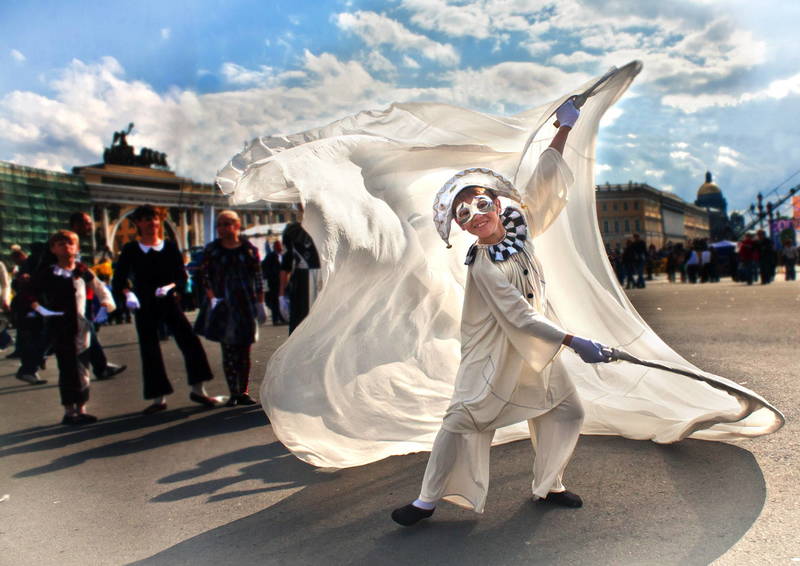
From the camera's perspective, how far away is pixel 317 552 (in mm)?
2965

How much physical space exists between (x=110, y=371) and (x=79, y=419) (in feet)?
9.20

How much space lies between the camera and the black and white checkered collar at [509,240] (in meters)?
3.15

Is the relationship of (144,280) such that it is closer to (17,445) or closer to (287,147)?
(17,445)

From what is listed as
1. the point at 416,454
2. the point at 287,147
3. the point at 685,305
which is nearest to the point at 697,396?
the point at 416,454

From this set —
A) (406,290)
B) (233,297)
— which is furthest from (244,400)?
(406,290)

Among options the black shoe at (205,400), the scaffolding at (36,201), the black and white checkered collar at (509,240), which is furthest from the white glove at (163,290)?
the scaffolding at (36,201)

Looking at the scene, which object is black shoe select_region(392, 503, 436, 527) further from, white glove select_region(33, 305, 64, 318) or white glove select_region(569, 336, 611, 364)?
white glove select_region(33, 305, 64, 318)

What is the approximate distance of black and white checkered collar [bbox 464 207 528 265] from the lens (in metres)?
3.15

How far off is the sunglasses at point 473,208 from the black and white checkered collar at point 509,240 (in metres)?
0.17

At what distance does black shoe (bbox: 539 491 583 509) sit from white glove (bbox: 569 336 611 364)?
72 centimetres

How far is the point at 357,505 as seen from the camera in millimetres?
3504

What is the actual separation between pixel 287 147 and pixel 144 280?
243 cm

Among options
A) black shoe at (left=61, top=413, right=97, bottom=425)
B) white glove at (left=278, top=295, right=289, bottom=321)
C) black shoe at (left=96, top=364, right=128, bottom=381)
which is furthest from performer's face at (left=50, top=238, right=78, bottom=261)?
black shoe at (left=96, top=364, right=128, bottom=381)

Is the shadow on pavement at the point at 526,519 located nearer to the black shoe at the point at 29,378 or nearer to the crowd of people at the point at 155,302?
the crowd of people at the point at 155,302
